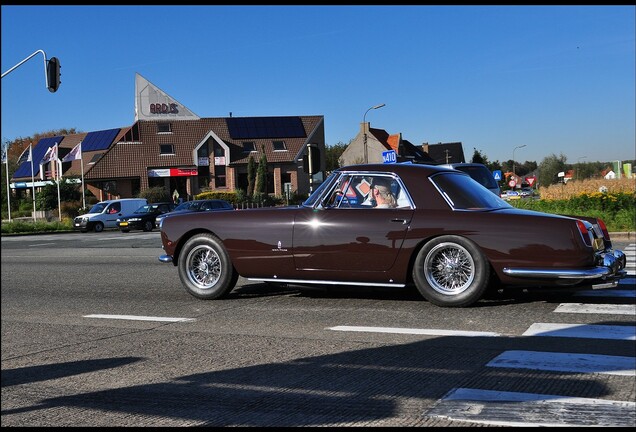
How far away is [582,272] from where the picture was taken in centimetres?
673

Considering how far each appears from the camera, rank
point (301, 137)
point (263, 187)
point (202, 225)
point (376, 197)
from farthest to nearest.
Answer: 1. point (301, 137)
2. point (263, 187)
3. point (202, 225)
4. point (376, 197)

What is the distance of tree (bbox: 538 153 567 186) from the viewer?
69.2 meters

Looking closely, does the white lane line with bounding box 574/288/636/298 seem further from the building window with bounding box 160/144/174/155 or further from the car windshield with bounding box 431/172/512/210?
the building window with bounding box 160/144/174/155

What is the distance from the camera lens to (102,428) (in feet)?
11.9

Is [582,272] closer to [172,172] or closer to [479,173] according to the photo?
[479,173]

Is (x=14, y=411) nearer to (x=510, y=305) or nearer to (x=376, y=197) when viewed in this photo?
(x=376, y=197)

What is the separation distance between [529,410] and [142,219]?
104 feet

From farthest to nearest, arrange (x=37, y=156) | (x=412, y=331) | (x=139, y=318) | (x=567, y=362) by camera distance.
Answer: (x=37, y=156)
(x=139, y=318)
(x=412, y=331)
(x=567, y=362)

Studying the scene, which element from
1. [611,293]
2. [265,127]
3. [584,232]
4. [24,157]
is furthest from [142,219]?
[24,157]

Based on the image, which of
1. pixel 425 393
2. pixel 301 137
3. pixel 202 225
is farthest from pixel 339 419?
pixel 301 137

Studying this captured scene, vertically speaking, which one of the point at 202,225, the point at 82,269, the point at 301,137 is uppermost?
the point at 301,137

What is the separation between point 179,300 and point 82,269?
5.22m

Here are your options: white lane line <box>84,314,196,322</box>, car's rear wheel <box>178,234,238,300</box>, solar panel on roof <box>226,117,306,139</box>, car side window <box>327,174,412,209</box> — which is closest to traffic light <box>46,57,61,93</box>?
car's rear wheel <box>178,234,238,300</box>

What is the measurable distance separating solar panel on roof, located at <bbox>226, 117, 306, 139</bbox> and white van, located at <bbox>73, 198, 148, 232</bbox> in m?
23.7
